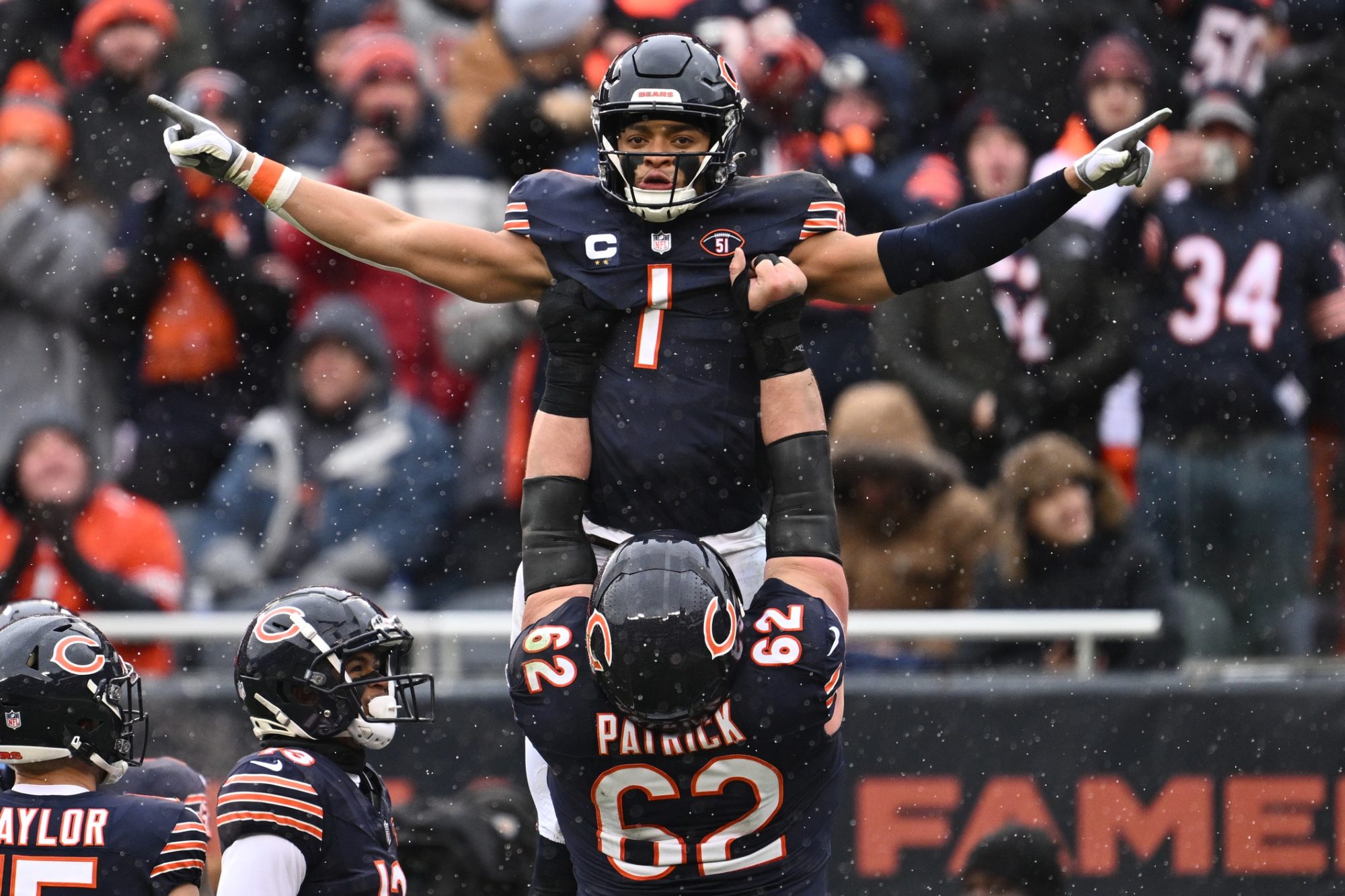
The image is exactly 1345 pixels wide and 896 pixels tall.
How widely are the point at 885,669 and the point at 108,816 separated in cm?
352

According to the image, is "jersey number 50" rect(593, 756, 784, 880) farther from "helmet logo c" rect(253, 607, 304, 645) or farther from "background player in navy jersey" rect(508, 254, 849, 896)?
"helmet logo c" rect(253, 607, 304, 645)

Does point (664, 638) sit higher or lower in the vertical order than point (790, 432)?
lower

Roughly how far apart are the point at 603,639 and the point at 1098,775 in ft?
11.2

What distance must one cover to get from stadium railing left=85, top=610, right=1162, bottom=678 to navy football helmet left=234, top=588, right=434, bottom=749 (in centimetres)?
219

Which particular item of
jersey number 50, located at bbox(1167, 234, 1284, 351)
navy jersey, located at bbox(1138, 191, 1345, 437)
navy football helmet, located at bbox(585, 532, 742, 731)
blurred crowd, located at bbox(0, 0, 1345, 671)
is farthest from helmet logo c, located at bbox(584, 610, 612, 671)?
jersey number 50, located at bbox(1167, 234, 1284, 351)

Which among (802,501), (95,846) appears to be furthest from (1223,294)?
(95,846)

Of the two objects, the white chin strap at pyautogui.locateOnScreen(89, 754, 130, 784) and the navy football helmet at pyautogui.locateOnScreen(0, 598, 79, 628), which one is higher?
the navy football helmet at pyautogui.locateOnScreen(0, 598, 79, 628)

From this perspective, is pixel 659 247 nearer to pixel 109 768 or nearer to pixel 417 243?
pixel 417 243

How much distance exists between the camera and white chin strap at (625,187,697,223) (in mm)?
4848

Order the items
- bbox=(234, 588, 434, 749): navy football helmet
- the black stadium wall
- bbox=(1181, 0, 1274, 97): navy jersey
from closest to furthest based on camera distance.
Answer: bbox=(234, 588, 434, 749): navy football helmet → the black stadium wall → bbox=(1181, 0, 1274, 97): navy jersey

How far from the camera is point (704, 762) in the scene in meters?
4.42

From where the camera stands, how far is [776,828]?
4.57 m

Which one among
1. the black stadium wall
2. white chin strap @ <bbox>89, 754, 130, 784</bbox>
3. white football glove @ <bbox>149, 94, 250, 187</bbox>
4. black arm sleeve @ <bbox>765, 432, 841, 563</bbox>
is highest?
white football glove @ <bbox>149, 94, 250, 187</bbox>

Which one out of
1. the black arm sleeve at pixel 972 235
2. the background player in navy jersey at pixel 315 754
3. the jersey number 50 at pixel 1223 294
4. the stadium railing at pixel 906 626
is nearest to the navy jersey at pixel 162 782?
the background player in navy jersey at pixel 315 754
